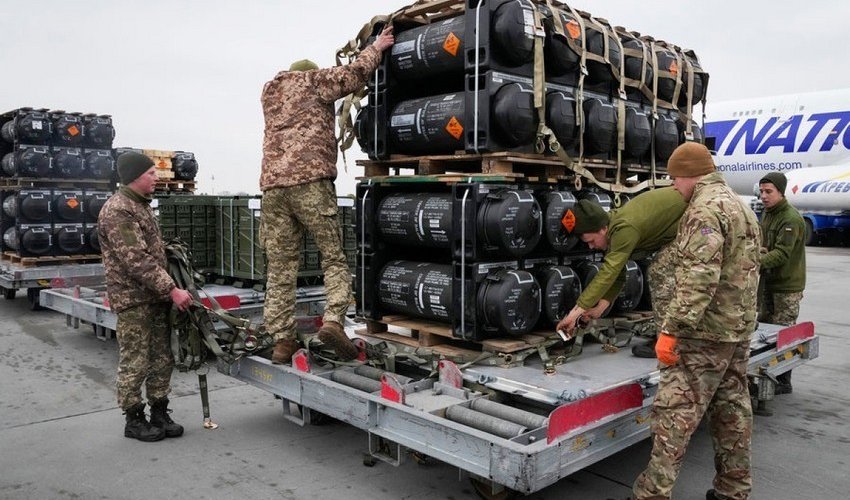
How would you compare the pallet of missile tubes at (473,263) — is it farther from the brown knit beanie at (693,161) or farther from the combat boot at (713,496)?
the combat boot at (713,496)

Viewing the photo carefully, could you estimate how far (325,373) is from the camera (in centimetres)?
484

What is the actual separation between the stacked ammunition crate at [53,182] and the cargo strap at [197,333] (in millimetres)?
6714

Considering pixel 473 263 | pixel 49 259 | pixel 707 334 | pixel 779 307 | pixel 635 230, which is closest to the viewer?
pixel 707 334

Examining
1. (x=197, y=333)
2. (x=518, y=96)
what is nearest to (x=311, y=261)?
(x=197, y=333)

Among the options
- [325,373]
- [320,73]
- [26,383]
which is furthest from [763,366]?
[26,383]

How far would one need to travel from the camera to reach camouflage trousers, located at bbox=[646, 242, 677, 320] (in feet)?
17.3

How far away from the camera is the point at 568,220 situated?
5.06 metres

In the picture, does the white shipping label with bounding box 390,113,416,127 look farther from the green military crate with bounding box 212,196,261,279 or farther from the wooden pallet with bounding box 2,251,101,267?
the wooden pallet with bounding box 2,251,101,267

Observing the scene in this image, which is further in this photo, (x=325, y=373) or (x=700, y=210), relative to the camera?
(x=325, y=373)

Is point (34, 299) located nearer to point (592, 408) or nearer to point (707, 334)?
point (592, 408)

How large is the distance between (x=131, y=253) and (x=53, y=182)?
26.0 feet

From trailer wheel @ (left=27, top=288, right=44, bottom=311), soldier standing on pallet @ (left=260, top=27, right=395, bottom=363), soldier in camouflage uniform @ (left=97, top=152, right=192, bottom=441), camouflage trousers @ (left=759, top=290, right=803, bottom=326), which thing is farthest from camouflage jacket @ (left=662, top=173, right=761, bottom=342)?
trailer wheel @ (left=27, top=288, right=44, bottom=311)

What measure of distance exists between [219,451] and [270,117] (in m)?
2.52

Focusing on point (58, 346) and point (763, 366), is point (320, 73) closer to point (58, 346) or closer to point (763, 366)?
point (763, 366)
